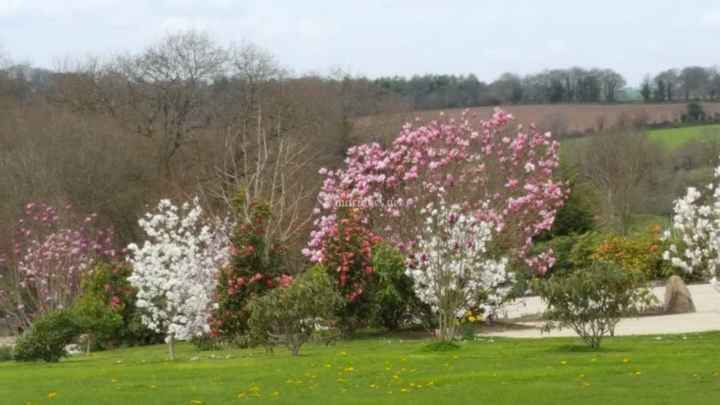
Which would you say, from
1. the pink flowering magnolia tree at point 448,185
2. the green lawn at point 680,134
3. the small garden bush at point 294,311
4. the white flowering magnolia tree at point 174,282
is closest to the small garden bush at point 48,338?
the white flowering magnolia tree at point 174,282

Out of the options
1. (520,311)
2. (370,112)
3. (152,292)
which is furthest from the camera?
(370,112)

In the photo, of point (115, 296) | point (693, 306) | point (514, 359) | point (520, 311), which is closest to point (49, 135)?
point (115, 296)

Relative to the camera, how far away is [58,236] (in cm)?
3244

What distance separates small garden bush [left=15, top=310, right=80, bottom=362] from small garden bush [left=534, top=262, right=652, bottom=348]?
9477 millimetres

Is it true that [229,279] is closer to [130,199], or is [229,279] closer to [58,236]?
[58,236]

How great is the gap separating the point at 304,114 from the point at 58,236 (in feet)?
78.5

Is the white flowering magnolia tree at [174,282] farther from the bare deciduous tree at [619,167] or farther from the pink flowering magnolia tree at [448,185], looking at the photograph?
the bare deciduous tree at [619,167]

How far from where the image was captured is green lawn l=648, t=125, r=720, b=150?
6688cm

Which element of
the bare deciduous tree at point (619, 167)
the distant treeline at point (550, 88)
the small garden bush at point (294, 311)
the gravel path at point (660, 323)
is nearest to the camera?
the small garden bush at point (294, 311)

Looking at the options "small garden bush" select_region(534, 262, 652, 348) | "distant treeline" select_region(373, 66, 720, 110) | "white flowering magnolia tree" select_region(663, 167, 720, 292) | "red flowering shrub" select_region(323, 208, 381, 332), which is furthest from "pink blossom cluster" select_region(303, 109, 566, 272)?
"distant treeline" select_region(373, 66, 720, 110)

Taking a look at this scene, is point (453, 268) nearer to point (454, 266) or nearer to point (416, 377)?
point (454, 266)

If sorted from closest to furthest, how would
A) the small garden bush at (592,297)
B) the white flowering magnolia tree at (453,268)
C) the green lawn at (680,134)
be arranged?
the small garden bush at (592,297), the white flowering magnolia tree at (453,268), the green lawn at (680,134)

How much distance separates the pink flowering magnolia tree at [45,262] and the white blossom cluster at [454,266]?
486 inches

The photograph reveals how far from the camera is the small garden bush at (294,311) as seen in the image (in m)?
18.8
